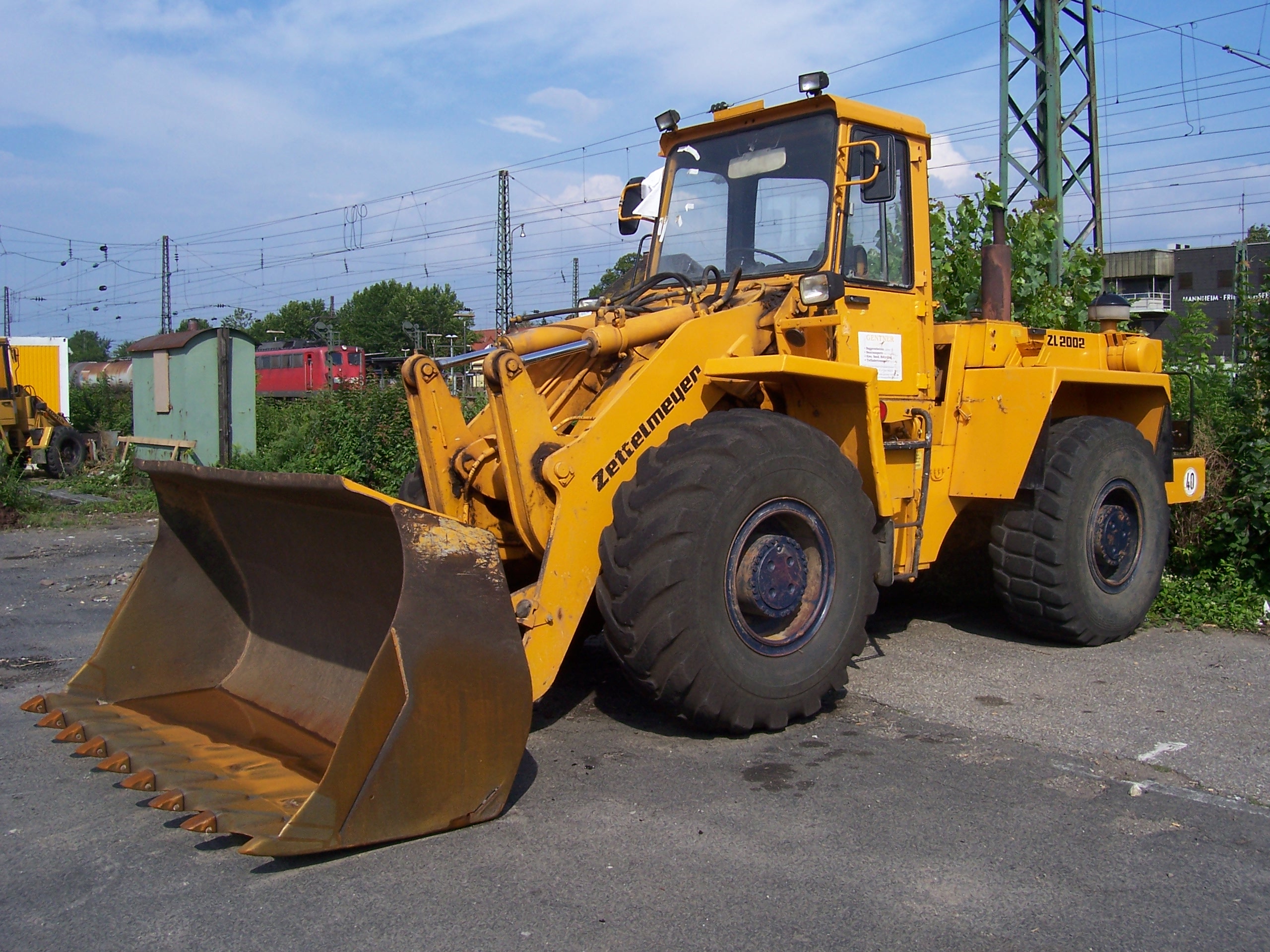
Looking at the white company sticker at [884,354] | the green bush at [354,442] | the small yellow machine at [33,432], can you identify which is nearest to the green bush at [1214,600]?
the white company sticker at [884,354]

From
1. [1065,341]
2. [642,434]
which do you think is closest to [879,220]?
[1065,341]

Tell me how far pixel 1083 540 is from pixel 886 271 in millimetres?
2051

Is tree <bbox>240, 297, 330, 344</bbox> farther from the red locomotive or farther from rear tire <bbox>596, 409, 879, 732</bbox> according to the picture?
rear tire <bbox>596, 409, 879, 732</bbox>

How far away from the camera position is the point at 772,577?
4691 mm

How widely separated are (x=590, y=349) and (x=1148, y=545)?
13.7 ft

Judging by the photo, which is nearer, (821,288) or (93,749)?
(93,749)

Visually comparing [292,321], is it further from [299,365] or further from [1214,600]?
[1214,600]

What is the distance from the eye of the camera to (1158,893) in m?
3.29

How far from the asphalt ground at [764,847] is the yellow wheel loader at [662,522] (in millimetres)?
232

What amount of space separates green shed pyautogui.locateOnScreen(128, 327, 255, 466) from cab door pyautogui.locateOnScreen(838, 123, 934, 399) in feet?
40.8

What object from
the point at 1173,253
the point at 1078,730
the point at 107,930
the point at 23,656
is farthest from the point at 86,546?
the point at 1173,253

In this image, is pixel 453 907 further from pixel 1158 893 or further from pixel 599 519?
pixel 1158 893

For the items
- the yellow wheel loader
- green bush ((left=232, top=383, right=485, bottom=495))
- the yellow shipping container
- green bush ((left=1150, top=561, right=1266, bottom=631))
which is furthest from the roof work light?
the yellow shipping container

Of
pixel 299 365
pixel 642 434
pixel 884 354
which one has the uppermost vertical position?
pixel 299 365
